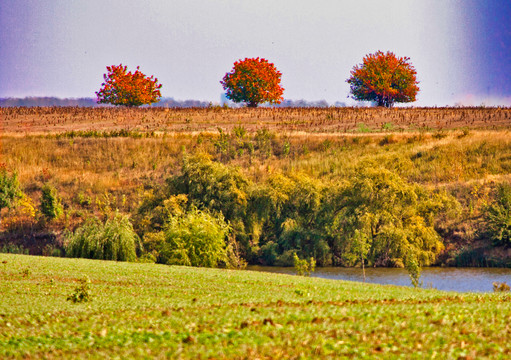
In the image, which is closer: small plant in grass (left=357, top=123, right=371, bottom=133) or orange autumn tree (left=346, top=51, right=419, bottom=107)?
small plant in grass (left=357, top=123, right=371, bottom=133)

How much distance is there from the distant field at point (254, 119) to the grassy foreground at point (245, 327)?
64.7 metres

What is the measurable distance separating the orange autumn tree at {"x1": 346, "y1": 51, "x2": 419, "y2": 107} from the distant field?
650 inches

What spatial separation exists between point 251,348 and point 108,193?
59.8 meters

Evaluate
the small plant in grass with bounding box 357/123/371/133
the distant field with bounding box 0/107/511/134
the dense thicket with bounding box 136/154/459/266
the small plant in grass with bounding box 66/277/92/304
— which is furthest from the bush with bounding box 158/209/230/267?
the small plant in grass with bounding box 357/123/371/133

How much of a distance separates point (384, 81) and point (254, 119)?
1306 inches

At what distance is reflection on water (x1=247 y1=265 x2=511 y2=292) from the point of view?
1647 inches

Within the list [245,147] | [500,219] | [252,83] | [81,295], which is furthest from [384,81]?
[81,295]

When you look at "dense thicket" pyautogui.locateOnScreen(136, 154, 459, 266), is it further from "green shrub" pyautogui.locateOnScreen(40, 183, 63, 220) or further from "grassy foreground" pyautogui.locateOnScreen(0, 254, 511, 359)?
"grassy foreground" pyautogui.locateOnScreen(0, 254, 511, 359)

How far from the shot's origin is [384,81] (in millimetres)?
110438

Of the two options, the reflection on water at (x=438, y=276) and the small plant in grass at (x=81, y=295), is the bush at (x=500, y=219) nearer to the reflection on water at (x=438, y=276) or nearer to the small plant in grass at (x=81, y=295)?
the reflection on water at (x=438, y=276)

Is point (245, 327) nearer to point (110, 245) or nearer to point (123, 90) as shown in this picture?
point (110, 245)

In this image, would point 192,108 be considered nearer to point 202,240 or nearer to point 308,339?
point 202,240

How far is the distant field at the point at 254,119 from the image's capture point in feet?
280

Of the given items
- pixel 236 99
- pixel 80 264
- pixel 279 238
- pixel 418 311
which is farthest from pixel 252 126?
pixel 418 311
